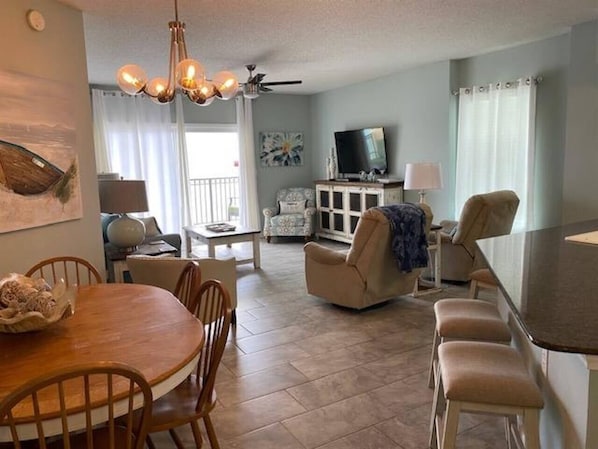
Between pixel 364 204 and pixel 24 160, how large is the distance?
4.69 metres

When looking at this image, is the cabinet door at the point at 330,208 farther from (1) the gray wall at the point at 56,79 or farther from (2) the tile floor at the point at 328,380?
(1) the gray wall at the point at 56,79

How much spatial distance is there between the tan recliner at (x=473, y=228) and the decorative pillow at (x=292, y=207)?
3.29 m

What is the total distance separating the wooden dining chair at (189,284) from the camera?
8.09 ft

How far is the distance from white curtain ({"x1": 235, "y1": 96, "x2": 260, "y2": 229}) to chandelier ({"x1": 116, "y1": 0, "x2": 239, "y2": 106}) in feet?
14.3

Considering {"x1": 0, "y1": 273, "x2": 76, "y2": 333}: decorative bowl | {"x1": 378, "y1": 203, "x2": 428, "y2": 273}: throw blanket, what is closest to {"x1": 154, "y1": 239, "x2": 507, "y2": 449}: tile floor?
{"x1": 378, "y1": 203, "x2": 428, "y2": 273}: throw blanket

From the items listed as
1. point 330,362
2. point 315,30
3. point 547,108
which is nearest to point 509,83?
point 547,108

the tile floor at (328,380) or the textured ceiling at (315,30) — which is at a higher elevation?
the textured ceiling at (315,30)

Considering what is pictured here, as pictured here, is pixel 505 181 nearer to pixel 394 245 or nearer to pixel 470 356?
pixel 394 245

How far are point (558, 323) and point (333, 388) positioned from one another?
1778 mm

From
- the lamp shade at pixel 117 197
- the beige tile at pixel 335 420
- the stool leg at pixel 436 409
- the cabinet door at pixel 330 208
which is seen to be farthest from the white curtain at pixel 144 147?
the stool leg at pixel 436 409

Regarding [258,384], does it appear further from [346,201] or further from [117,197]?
[346,201]

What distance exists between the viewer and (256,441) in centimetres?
230

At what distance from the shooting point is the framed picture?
8.16 meters

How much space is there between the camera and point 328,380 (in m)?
2.91
